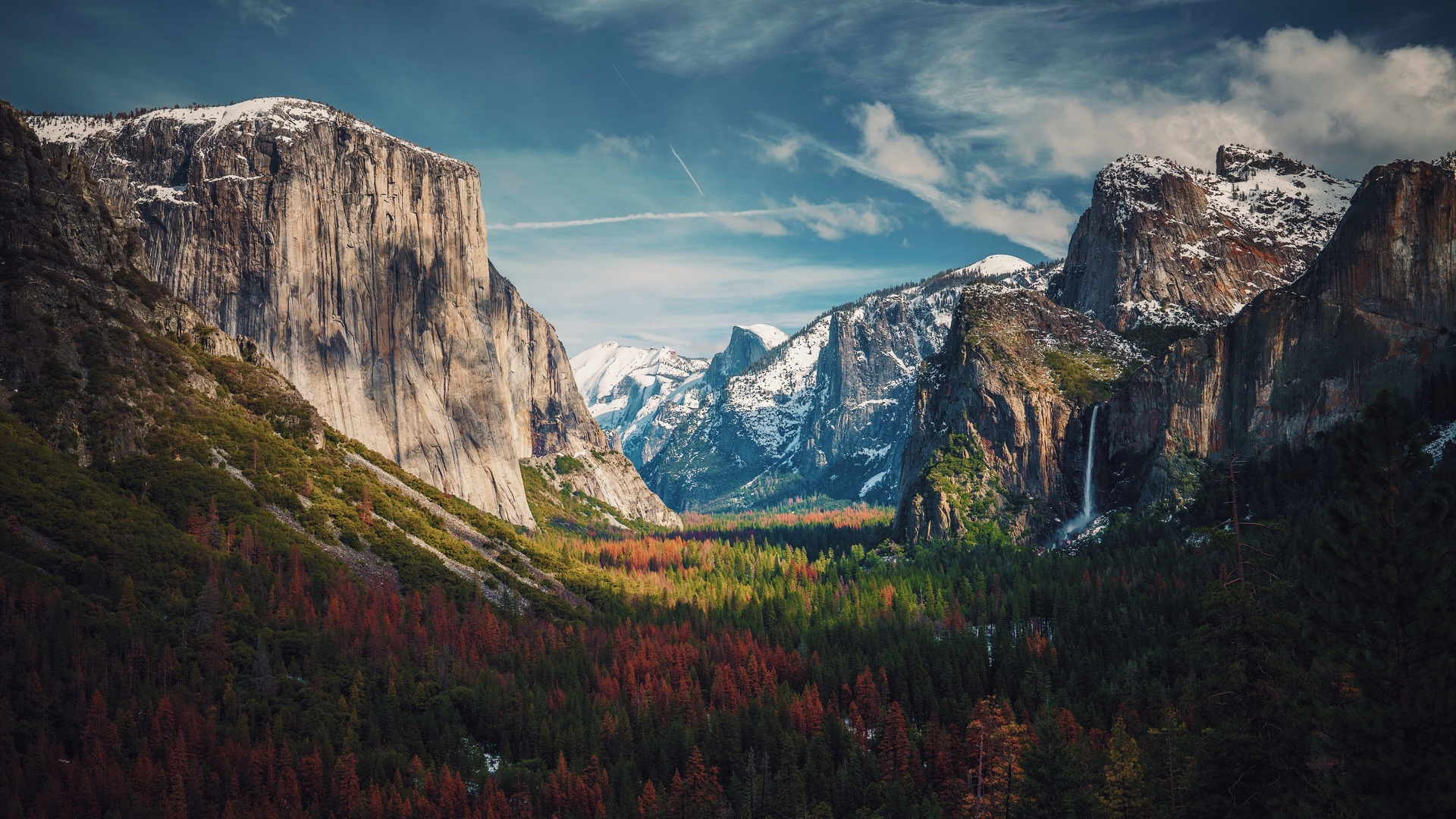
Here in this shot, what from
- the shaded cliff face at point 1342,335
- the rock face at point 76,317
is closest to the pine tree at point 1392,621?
the rock face at point 76,317

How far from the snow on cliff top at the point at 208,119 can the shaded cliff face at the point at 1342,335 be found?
18823 centimetres

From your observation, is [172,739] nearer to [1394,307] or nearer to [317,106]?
A: [317,106]

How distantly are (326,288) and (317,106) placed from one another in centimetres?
4269

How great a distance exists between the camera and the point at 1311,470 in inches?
5753

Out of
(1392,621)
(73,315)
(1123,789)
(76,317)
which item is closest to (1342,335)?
(1123,789)

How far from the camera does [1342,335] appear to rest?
16425 centimetres

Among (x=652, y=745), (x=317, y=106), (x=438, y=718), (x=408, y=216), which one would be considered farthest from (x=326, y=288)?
(x=652, y=745)

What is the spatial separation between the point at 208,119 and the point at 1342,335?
223818mm

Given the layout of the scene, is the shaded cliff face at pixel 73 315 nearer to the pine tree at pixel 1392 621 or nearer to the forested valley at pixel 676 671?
the forested valley at pixel 676 671

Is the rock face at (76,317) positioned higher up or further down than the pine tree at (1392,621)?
higher up

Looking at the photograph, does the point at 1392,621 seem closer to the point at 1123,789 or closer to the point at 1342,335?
the point at 1123,789

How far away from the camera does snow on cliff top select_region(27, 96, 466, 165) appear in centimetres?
18112

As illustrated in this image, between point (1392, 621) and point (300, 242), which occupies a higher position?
point (300, 242)

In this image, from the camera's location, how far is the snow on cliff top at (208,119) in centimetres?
18112
